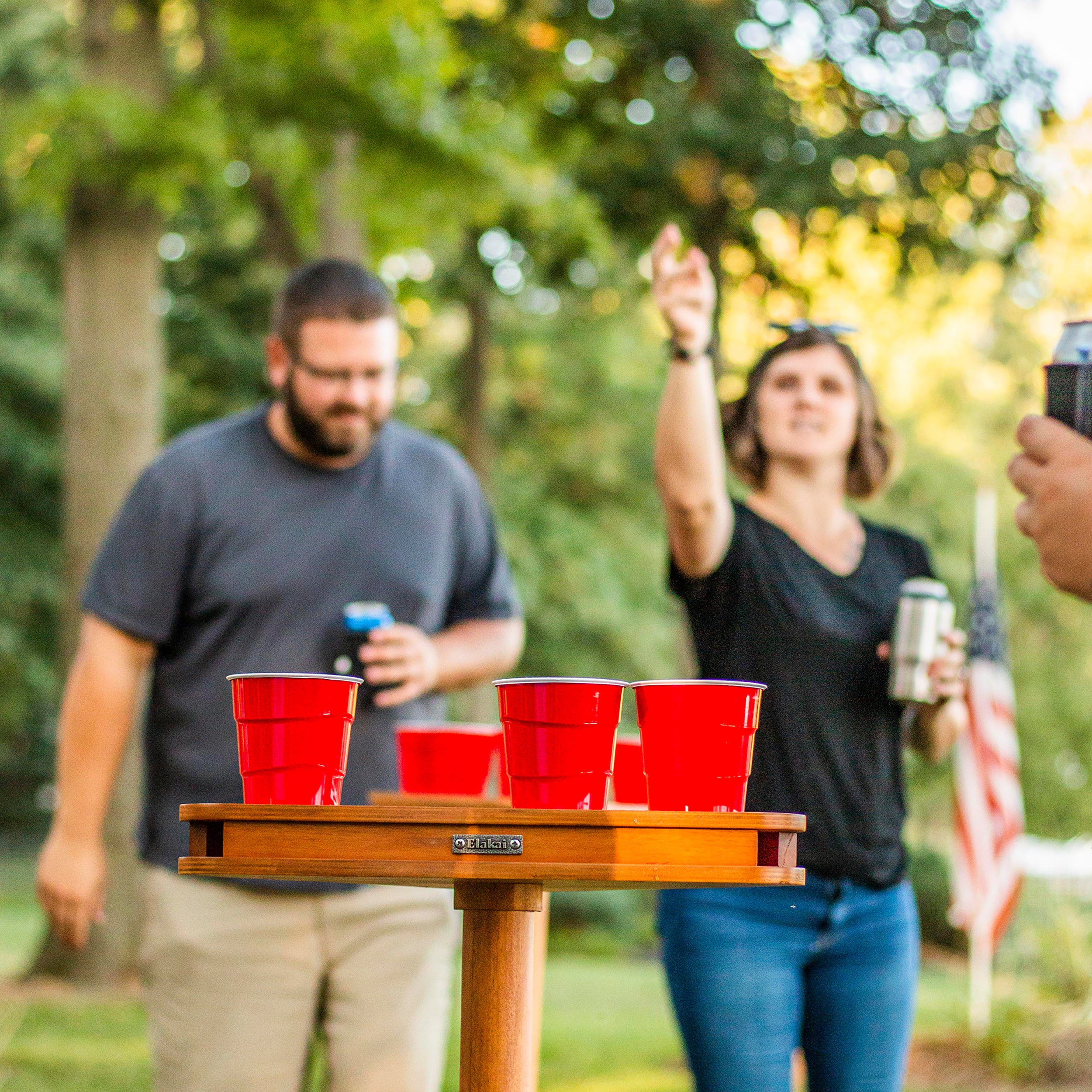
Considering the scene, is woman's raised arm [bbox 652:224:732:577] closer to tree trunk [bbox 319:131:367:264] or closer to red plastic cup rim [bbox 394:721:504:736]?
red plastic cup rim [bbox 394:721:504:736]

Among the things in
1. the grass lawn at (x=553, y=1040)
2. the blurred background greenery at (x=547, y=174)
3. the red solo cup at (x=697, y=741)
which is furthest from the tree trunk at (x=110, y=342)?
the red solo cup at (x=697, y=741)

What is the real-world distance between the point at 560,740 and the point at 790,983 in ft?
3.89

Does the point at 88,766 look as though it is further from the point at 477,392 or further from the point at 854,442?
the point at 477,392

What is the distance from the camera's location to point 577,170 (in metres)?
10.7

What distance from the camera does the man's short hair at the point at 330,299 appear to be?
3.26m

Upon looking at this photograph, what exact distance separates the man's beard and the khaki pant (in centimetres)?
95

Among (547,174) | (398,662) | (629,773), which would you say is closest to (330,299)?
(398,662)

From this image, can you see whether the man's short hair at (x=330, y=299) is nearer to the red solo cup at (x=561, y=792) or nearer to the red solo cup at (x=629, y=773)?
the red solo cup at (x=629, y=773)

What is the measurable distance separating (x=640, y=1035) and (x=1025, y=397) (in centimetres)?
1580

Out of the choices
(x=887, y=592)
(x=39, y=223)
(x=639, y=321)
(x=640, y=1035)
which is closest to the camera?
(x=887, y=592)

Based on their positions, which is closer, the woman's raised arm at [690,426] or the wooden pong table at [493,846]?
the wooden pong table at [493,846]

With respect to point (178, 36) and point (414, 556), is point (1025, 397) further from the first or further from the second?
point (414, 556)

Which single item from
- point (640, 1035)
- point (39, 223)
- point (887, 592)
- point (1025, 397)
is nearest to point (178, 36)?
point (39, 223)

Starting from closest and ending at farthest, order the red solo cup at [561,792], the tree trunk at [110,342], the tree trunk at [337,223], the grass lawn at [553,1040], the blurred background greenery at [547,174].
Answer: the red solo cup at [561,792] < the grass lawn at [553,1040] < the blurred background greenery at [547,174] < the tree trunk at [110,342] < the tree trunk at [337,223]
